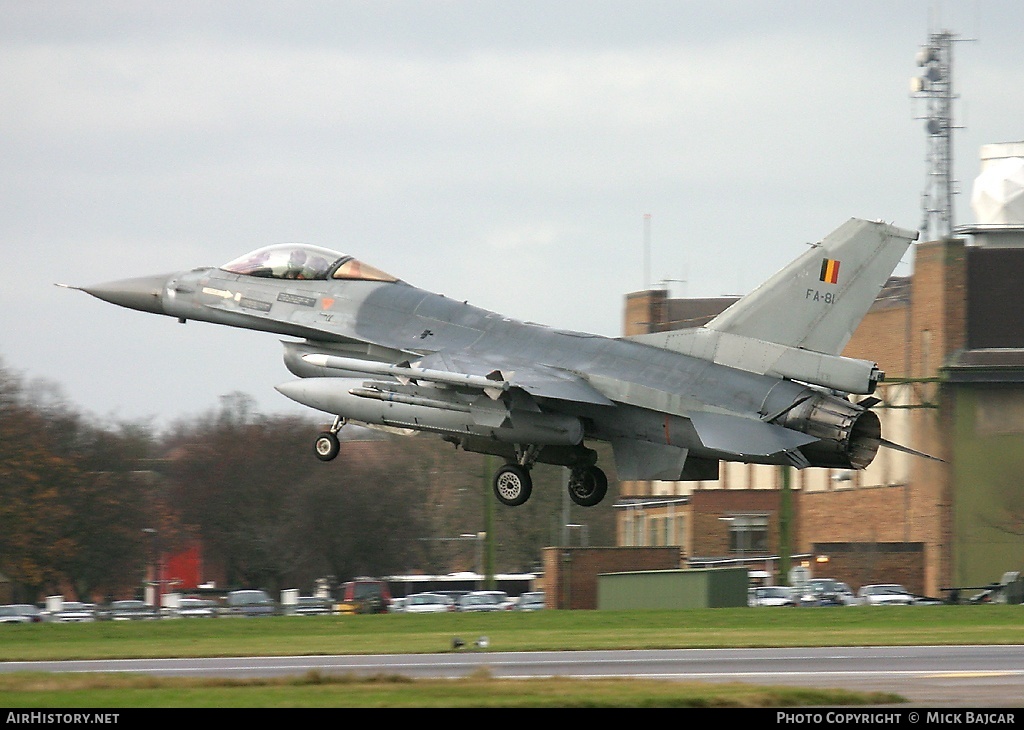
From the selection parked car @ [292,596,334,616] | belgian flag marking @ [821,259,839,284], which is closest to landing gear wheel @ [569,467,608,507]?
belgian flag marking @ [821,259,839,284]

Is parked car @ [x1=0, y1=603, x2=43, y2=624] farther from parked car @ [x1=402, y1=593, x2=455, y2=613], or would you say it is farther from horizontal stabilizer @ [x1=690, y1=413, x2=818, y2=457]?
horizontal stabilizer @ [x1=690, y1=413, x2=818, y2=457]

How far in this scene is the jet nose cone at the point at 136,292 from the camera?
99.1 ft

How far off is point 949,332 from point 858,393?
4022 centimetres

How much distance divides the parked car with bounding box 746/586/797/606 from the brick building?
2.44m

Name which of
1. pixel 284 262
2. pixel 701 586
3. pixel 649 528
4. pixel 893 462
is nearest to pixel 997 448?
pixel 893 462

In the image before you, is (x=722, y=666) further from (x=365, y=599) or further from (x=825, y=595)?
(x=365, y=599)

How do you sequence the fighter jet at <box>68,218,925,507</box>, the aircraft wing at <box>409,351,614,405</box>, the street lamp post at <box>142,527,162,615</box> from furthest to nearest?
1. the street lamp post at <box>142,527,162,615</box>
2. the aircraft wing at <box>409,351,614,405</box>
3. the fighter jet at <box>68,218,925,507</box>

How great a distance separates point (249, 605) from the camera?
52.8m

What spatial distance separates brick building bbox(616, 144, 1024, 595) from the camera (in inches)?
2275

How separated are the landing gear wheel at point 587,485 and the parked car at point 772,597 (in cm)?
2210

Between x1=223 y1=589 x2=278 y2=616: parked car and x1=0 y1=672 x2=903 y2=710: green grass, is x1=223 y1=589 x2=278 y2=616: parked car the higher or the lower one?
the lower one

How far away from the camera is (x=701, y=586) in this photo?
149 ft

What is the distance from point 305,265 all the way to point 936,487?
100 ft
